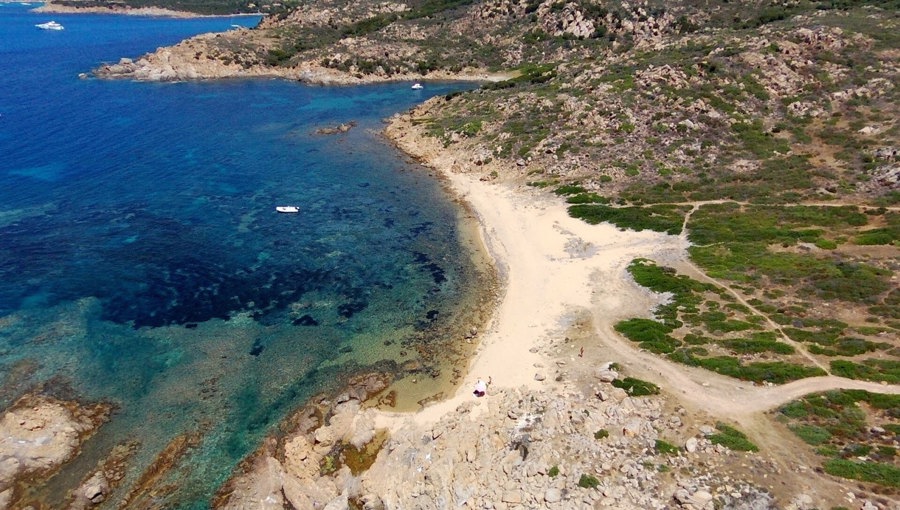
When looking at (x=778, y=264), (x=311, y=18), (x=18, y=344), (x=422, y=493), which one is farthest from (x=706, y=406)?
(x=311, y=18)

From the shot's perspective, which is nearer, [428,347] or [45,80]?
[428,347]

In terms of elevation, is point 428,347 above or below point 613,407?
below

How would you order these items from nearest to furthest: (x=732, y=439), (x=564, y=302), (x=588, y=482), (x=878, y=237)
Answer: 1. (x=588, y=482)
2. (x=732, y=439)
3. (x=564, y=302)
4. (x=878, y=237)

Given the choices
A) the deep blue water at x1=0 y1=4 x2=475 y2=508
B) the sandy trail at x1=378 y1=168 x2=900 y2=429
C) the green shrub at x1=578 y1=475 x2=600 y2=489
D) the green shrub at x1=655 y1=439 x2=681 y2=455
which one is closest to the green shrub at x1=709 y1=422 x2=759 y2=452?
the sandy trail at x1=378 y1=168 x2=900 y2=429

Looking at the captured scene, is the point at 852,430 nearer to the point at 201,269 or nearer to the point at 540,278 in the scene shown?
the point at 540,278

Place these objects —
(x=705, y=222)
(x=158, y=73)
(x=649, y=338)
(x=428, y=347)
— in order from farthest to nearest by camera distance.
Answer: (x=158, y=73), (x=705, y=222), (x=428, y=347), (x=649, y=338)

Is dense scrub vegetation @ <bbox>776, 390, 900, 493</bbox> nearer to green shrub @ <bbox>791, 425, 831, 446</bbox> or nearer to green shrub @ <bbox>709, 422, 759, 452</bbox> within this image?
green shrub @ <bbox>791, 425, 831, 446</bbox>

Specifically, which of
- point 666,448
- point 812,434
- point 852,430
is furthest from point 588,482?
point 852,430

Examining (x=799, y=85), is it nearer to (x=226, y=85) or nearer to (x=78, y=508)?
(x=78, y=508)
